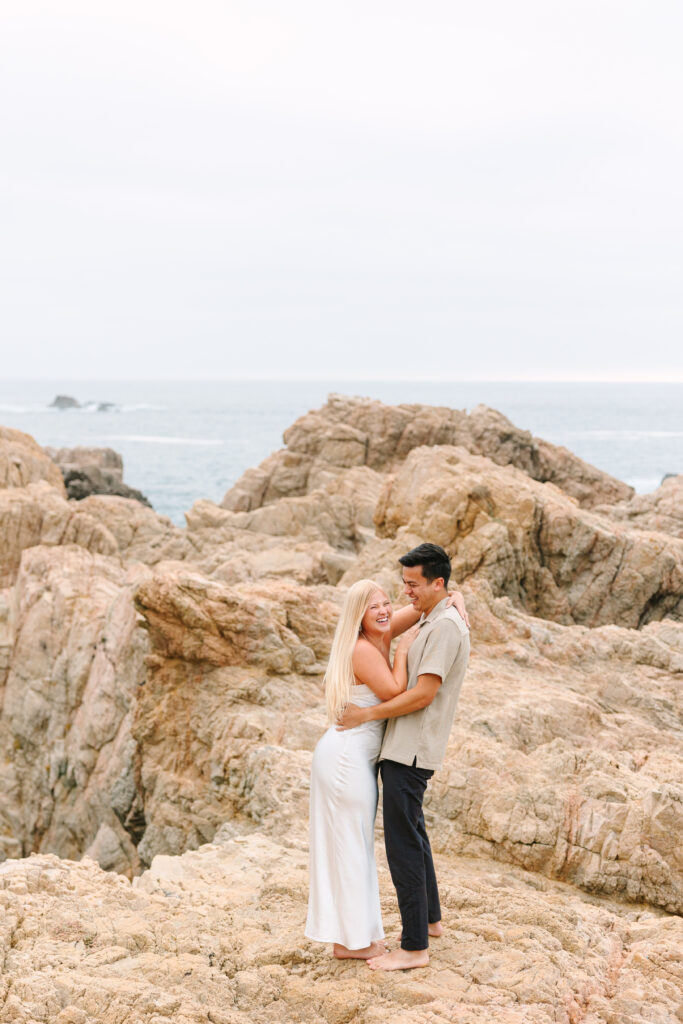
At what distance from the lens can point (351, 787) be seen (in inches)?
223

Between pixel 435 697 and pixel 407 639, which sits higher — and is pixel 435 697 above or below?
below

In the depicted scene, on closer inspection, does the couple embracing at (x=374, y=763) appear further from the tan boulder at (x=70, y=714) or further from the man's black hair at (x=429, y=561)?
the tan boulder at (x=70, y=714)

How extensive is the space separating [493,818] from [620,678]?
3.76 metres

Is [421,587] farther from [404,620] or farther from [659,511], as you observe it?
[659,511]

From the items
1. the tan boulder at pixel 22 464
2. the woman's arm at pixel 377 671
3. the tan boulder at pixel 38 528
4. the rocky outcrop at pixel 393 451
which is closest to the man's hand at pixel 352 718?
the woman's arm at pixel 377 671

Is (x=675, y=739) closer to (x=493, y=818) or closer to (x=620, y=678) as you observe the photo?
(x=620, y=678)

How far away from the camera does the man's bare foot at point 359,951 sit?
19.2 feet

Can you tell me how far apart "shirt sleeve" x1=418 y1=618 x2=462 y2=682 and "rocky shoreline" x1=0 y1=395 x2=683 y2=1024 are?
1936mm

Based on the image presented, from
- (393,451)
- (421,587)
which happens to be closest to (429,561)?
(421,587)

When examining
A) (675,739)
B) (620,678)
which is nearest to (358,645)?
(675,739)

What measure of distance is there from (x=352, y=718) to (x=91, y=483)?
4133 cm

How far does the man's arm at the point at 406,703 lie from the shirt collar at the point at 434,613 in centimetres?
41

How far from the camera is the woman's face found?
227 inches

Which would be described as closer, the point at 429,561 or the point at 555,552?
the point at 429,561
